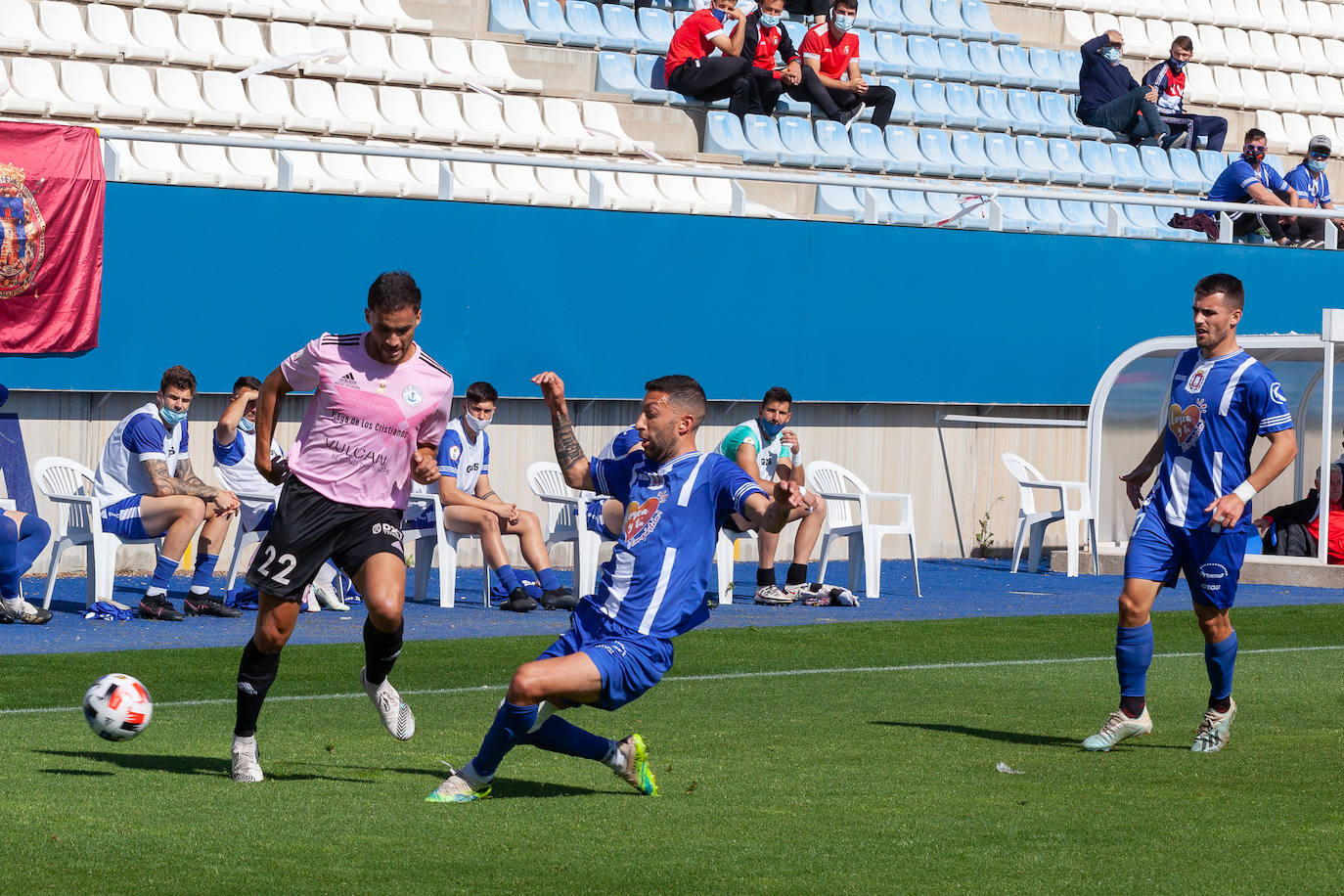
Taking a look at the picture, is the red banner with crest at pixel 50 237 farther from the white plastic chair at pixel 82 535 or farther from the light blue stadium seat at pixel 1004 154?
the light blue stadium seat at pixel 1004 154

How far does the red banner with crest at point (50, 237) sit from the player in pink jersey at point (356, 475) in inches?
305

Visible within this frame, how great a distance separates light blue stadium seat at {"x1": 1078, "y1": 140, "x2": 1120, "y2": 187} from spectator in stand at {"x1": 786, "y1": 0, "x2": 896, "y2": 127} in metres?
2.95

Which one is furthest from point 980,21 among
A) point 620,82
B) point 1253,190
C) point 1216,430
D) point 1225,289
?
point 1216,430

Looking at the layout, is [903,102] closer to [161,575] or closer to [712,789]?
[161,575]

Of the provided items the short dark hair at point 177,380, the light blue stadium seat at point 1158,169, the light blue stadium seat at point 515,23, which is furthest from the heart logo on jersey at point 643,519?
the light blue stadium seat at point 1158,169

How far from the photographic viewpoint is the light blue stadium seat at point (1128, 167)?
2316cm

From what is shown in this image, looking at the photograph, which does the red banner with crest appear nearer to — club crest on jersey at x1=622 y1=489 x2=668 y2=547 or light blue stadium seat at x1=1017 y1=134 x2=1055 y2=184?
club crest on jersey at x1=622 y1=489 x2=668 y2=547

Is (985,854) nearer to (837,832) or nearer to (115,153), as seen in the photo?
(837,832)

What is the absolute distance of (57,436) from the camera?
14992 mm

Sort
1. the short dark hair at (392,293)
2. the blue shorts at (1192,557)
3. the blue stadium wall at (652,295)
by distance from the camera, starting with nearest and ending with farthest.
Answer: the short dark hair at (392,293), the blue shorts at (1192,557), the blue stadium wall at (652,295)

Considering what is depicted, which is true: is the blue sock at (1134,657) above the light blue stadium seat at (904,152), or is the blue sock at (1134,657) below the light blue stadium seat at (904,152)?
below

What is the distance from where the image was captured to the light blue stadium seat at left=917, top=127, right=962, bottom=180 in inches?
858

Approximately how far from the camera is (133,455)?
43.8ft

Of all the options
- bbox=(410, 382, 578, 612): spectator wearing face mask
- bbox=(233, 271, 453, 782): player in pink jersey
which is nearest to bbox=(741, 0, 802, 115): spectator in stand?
bbox=(410, 382, 578, 612): spectator wearing face mask
